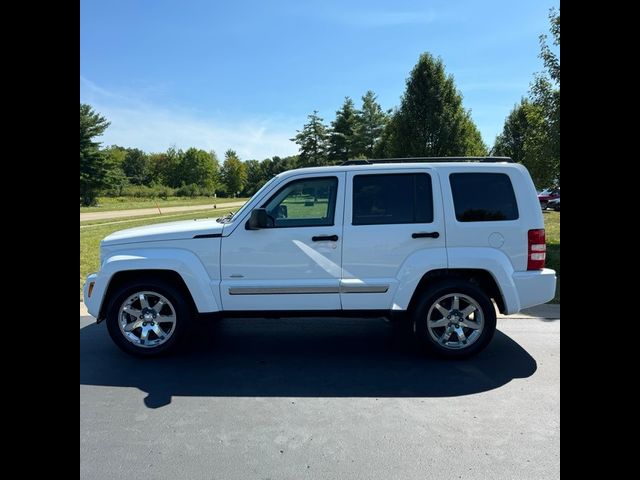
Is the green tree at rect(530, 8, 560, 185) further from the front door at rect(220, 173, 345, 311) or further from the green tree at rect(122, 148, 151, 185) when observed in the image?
the green tree at rect(122, 148, 151, 185)

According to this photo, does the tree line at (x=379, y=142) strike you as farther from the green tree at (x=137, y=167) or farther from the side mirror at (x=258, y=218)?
the side mirror at (x=258, y=218)

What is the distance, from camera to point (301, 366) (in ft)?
14.1

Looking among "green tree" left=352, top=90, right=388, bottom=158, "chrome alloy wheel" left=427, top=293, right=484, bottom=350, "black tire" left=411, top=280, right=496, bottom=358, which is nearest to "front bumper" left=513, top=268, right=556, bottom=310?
"black tire" left=411, top=280, right=496, bottom=358

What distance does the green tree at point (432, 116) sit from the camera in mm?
20516

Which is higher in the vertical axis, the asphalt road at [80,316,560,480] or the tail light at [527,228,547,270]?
the tail light at [527,228,547,270]

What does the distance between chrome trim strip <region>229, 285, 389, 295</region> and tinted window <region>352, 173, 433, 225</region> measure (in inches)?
25.9

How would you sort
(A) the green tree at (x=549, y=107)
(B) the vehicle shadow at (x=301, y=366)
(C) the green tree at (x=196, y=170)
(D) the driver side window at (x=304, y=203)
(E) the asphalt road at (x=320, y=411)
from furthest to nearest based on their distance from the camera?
(C) the green tree at (x=196, y=170) < (A) the green tree at (x=549, y=107) < (D) the driver side window at (x=304, y=203) < (B) the vehicle shadow at (x=301, y=366) < (E) the asphalt road at (x=320, y=411)

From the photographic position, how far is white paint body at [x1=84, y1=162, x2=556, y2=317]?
14.3ft

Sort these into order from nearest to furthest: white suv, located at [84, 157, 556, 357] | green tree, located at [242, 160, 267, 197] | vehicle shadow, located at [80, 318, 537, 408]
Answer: vehicle shadow, located at [80, 318, 537, 408]
white suv, located at [84, 157, 556, 357]
green tree, located at [242, 160, 267, 197]

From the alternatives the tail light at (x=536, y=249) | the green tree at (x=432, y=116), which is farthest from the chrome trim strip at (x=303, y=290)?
the green tree at (x=432, y=116)

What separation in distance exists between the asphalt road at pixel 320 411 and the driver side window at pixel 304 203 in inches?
56.6
